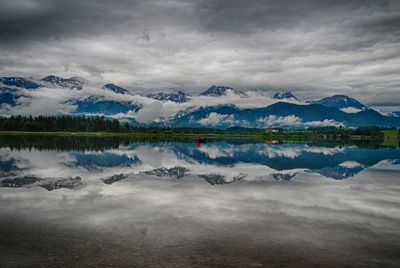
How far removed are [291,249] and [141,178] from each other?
33109mm

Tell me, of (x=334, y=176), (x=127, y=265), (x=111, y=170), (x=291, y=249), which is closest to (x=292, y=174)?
(x=334, y=176)

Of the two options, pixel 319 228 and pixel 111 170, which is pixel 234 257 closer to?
pixel 319 228

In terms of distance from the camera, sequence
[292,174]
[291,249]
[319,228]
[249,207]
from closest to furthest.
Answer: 1. [291,249]
2. [319,228]
3. [249,207]
4. [292,174]

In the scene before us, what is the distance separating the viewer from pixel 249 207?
33.8 meters

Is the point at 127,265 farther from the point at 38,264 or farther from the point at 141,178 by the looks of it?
the point at 141,178

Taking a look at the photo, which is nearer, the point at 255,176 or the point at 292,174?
the point at 255,176

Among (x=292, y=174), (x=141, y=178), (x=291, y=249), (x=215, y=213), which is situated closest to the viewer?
(x=291, y=249)

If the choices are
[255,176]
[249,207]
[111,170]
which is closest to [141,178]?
[111,170]

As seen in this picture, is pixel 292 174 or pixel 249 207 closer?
pixel 249 207

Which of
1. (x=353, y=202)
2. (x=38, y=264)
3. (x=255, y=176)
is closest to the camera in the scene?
(x=38, y=264)

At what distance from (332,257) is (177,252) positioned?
27.2ft

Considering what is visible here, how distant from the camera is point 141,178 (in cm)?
5247

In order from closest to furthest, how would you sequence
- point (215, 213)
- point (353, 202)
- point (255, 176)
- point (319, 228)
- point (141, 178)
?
point (319, 228), point (215, 213), point (353, 202), point (141, 178), point (255, 176)

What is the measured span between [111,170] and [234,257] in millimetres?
42951
